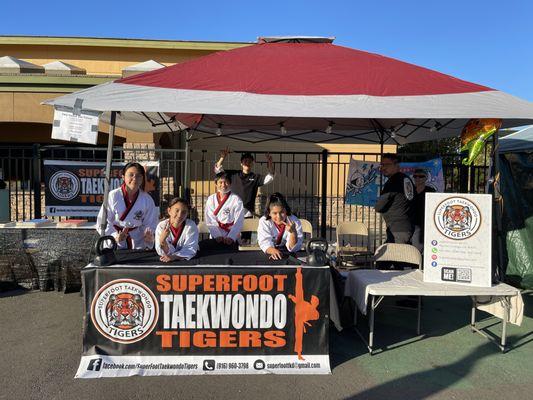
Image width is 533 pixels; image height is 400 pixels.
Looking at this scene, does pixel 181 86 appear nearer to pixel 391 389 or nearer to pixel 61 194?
pixel 391 389

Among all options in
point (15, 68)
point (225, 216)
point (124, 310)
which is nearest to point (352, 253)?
point (225, 216)

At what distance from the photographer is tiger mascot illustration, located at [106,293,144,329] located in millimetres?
3387

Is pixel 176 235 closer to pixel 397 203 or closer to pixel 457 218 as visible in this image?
pixel 457 218

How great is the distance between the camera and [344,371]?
3.49 meters

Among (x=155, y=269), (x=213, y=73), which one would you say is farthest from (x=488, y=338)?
(x=213, y=73)

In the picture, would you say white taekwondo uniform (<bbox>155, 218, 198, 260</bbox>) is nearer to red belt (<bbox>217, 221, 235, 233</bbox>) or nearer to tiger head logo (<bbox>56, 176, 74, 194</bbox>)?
red belt (<bbox>217, 221, 235, 233</bbox>)

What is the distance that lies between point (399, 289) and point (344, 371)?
2.78ft

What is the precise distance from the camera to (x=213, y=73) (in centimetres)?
418

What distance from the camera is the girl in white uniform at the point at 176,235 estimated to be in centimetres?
362

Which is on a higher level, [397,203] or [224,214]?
[397,203]

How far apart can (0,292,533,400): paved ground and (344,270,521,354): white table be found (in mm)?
240

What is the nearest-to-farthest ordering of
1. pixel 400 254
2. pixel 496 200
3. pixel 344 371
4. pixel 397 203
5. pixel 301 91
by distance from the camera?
pixel 344 371, pixel 301 91, pixel 496 200, pixel 400 254, pixel 397 203

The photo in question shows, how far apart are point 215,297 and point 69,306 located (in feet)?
8.69

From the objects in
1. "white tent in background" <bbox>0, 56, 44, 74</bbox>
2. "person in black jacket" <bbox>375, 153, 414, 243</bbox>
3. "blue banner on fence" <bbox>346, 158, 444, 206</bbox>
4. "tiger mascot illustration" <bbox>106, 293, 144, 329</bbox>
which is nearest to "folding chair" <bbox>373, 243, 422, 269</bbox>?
"person in black jacket" <bbox>375, 153, 414, 243</bbox>
